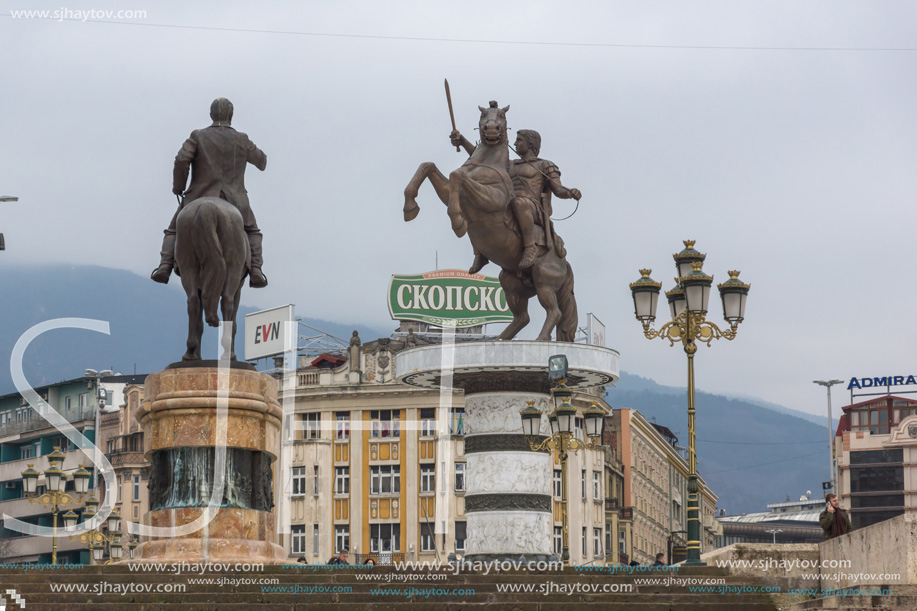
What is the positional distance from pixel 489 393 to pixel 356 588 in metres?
7.92

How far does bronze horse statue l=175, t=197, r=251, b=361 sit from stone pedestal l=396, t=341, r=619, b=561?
18.6 ft

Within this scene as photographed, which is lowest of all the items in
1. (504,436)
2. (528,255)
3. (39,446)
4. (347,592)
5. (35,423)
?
(347,592)

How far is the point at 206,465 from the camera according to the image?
1903 centimetres

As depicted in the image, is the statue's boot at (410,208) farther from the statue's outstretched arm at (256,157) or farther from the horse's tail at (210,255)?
the horse's tail at (210,255)

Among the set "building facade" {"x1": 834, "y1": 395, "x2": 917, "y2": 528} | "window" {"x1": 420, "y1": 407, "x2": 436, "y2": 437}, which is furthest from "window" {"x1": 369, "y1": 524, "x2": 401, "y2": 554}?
"building facade" {"x1": 834, "y1": 395, "x2": 917, "y2": 528}

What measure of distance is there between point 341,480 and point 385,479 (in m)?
2.43

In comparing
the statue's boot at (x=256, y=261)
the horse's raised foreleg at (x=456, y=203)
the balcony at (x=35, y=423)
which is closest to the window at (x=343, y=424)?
the balcony at (x=35, y=423)

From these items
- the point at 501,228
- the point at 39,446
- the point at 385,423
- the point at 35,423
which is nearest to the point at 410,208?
the point at 501,228

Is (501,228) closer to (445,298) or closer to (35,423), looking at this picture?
(445,298)

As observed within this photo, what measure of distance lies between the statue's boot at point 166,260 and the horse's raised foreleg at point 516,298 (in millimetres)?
7288

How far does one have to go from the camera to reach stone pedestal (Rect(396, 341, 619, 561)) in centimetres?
2484

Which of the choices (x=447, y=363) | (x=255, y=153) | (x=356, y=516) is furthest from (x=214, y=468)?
(x=356, y=516)

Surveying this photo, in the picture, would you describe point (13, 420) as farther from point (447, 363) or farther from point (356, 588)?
point (356, 588)

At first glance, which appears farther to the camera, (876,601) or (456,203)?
(456,203)
